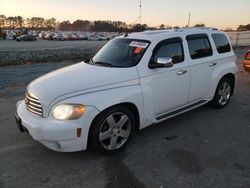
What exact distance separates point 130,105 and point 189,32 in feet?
6.87

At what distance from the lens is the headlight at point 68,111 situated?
11.5 feet

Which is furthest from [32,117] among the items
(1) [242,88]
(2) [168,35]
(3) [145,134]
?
(1) [242,88]

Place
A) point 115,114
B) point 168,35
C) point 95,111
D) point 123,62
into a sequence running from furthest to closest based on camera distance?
point 168,35 < point 123,62 < point 115,114 < point 95,111

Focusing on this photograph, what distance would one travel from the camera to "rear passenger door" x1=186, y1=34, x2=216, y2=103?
5.01 m

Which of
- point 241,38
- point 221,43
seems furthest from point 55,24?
point 221,43

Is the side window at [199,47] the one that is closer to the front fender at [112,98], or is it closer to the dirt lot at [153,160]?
the dirt lot at [153,160]

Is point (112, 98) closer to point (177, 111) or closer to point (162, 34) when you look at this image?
point (177, 111)

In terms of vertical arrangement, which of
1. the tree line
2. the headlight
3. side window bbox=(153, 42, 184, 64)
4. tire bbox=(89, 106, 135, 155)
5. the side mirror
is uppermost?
the tree line

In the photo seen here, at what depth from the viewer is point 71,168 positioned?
3650 mm

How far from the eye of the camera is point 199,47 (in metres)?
5.23

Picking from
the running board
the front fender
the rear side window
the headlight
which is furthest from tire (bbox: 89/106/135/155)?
the rear side window

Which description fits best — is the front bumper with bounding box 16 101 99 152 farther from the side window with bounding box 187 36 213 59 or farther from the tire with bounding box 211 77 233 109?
the tire with bounding box 211 77 233 109

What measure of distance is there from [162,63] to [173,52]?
0.67 m

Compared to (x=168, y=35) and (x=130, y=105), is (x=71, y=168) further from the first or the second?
(x=168, y=35)
